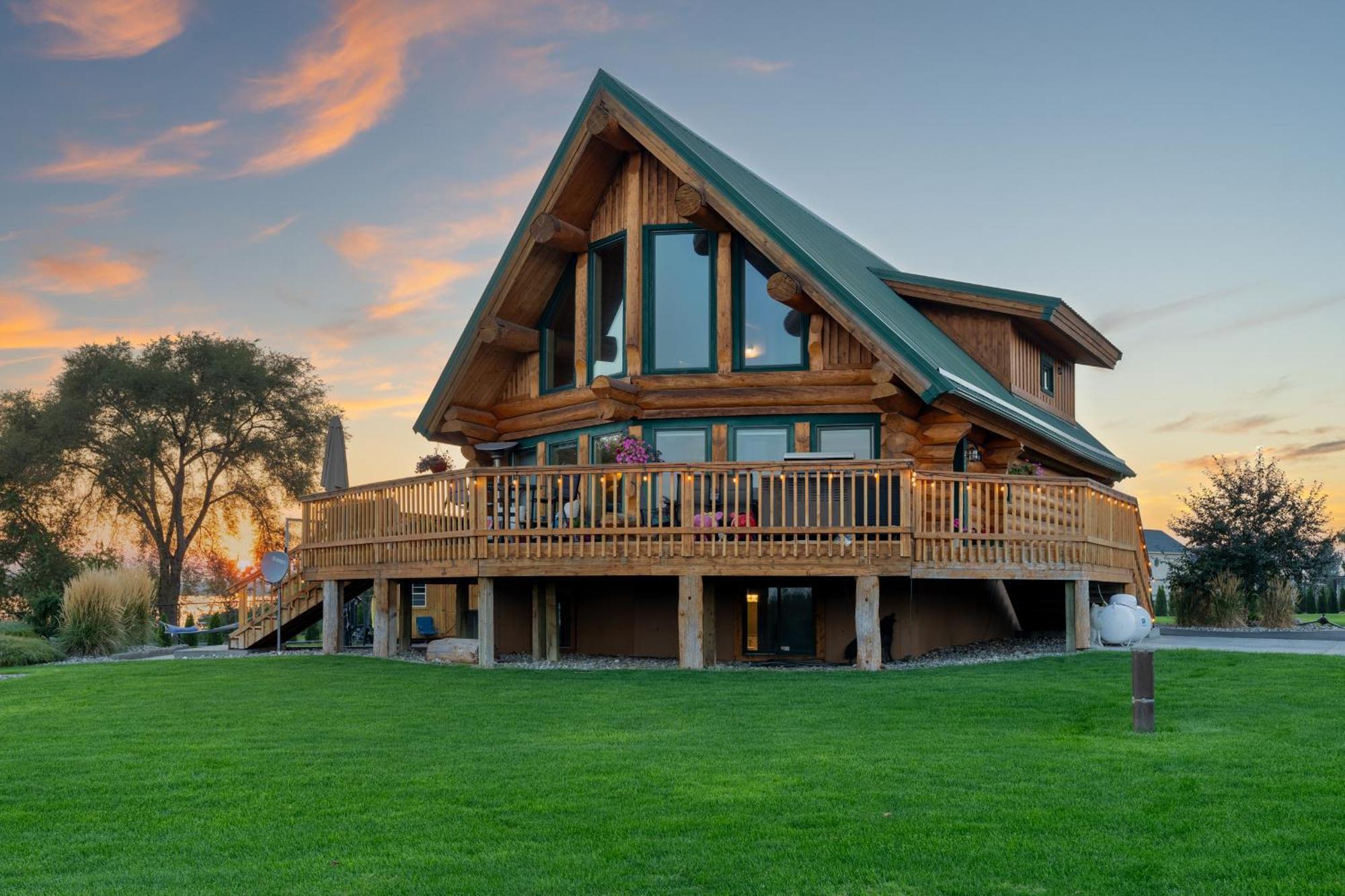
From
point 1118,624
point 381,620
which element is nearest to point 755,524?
point 1118,624

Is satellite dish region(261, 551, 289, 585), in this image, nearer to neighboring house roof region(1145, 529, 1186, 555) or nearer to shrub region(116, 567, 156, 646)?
shrub region(116, 567, 156, 646)

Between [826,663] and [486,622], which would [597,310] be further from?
[826,663]

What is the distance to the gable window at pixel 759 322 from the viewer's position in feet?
60.2

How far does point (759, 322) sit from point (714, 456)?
2.24 meters

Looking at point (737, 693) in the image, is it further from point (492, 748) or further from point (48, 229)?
point (48, 229)

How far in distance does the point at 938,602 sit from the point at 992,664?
3.48 m

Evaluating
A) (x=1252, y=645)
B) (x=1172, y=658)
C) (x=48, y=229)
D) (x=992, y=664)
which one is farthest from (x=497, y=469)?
(x=48, y=229)

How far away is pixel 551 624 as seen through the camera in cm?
1745

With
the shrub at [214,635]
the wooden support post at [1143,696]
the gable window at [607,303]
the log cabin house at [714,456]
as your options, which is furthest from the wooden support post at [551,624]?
the shrub at [214,635]

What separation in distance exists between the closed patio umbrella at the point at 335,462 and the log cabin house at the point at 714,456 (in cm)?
144

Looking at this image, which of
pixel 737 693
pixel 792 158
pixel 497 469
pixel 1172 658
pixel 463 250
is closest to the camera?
pixel 737 693

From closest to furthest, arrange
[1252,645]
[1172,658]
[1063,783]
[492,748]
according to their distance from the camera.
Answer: [1063,783] → [492,748] → [1172,658] → [1252,645]

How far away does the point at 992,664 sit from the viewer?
49.2 ft

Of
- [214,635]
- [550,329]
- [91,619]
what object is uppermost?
[550,329]
